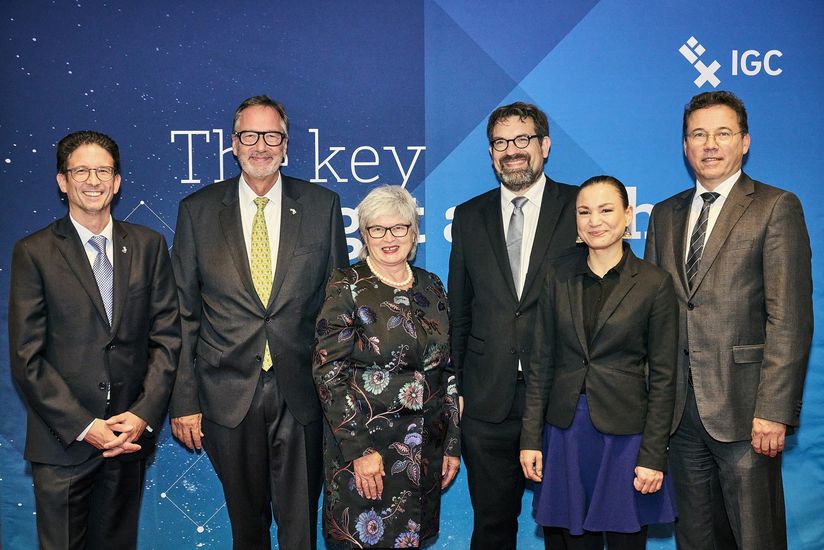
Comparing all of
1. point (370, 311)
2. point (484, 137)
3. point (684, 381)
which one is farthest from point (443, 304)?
point (484, 137)

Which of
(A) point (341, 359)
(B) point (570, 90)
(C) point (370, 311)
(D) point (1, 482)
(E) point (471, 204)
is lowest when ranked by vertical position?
(D) point (1, 482)

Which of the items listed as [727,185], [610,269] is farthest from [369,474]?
[727,185]

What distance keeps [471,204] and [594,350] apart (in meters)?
1.05

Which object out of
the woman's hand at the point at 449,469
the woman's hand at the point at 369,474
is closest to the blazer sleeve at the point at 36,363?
the woman's hand at the point at 369,474

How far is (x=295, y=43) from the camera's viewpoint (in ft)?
12.8

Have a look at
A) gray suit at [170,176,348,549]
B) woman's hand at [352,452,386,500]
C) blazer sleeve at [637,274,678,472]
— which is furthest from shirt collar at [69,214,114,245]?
blazer sleeve at [637,274,678,472]

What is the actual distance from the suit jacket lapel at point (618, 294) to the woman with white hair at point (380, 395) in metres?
0.62

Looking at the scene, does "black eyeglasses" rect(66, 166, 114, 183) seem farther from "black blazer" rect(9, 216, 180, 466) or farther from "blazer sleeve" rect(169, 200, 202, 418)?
"blazer sleeve" rect(169, 200, 202, 418)

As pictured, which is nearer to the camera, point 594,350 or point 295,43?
point 594,350

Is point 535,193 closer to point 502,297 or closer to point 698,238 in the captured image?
point 502,297

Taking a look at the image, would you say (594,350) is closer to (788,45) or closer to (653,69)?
(653,69)

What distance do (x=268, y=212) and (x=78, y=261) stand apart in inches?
32.3

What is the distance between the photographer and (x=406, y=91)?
393 cm

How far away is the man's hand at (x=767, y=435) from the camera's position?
9.37ft
